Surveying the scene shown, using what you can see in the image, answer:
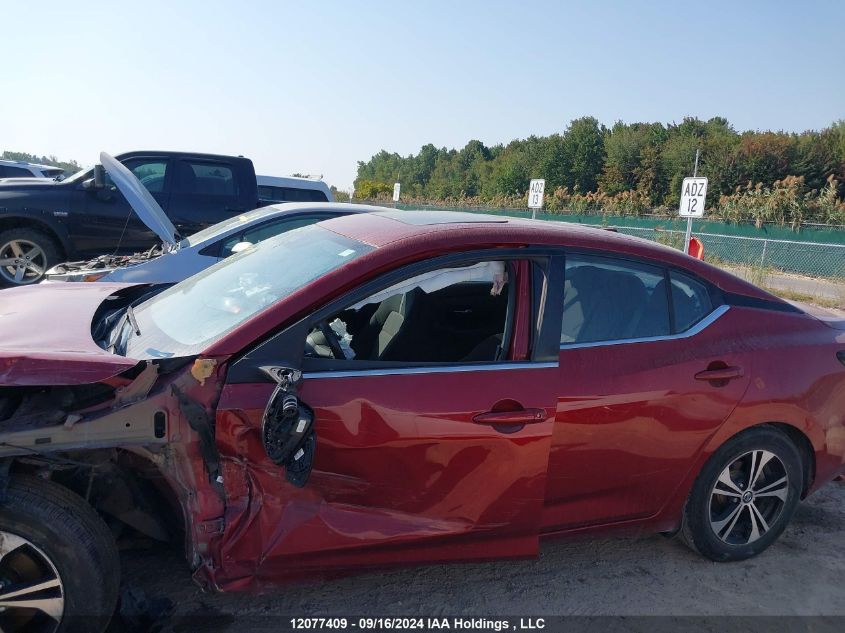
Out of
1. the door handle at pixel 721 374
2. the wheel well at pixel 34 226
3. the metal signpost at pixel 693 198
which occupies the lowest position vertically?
the wheel well at pixel 34 226

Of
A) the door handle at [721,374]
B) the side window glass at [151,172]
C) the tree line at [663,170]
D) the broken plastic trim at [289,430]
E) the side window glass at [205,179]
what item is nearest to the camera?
→ the broken plastic trim at [289,430]

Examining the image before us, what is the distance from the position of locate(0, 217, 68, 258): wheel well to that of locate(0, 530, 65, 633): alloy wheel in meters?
7.59

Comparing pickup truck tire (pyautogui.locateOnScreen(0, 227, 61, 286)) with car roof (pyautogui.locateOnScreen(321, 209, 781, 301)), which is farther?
pickup truck tire (pyautogui.locateOnScreen(0, 227, 61, 286))

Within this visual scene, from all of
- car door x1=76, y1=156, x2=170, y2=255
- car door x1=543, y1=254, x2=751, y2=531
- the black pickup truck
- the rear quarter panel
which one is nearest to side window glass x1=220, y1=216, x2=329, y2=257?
the black pickup truck

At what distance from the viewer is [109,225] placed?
30.4 ft

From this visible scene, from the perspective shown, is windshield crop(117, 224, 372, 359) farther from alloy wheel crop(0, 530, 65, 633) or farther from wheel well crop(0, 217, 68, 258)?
wheel well crop(0, 217, 68, 258)

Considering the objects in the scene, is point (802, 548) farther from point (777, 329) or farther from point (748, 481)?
point (777, 329)

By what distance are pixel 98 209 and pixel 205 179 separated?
1534 millimetres

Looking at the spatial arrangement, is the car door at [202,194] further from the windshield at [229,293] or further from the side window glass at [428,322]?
the side window glass at [428,322]

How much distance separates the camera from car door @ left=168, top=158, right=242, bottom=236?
9766 mm

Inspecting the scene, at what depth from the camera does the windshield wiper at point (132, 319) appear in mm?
3116

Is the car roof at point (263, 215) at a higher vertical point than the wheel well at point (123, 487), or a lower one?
higher

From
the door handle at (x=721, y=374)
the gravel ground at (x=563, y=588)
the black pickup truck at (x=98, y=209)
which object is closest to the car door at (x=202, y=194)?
the black pickup truck at (x=98, y=209)

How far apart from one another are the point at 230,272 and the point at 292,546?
4.72 feet
